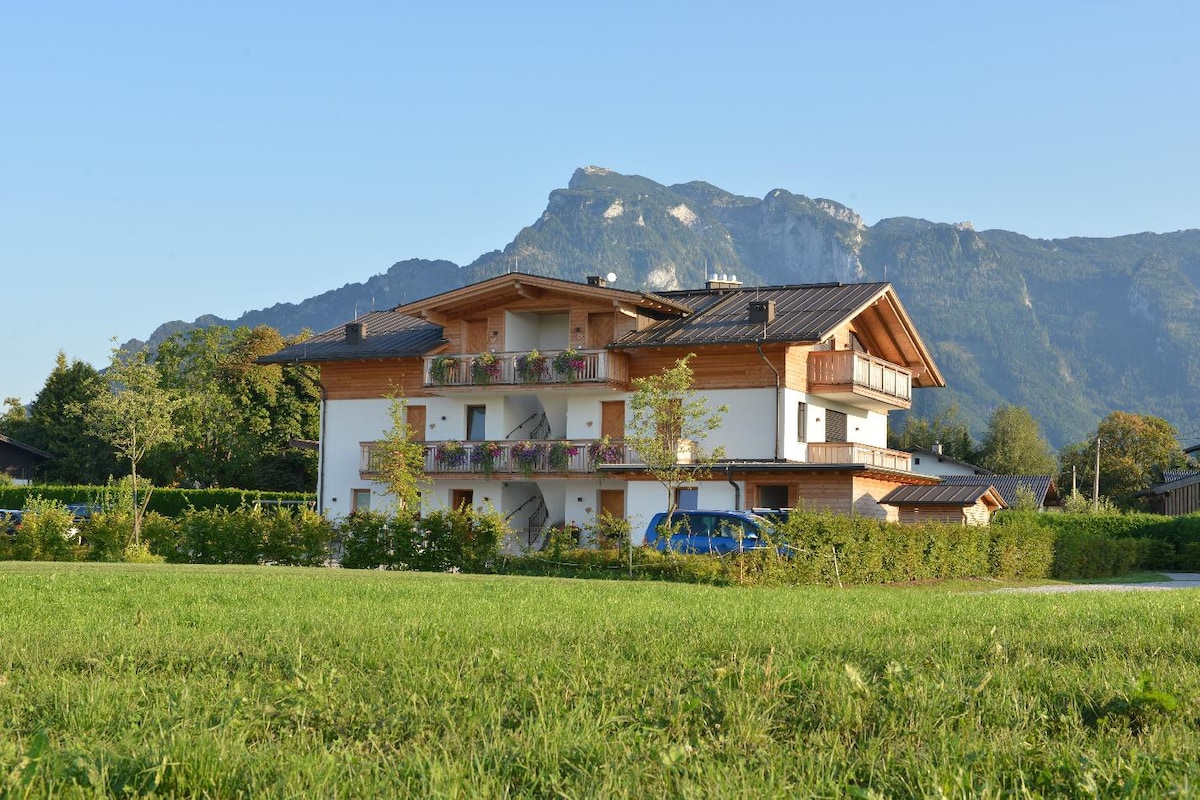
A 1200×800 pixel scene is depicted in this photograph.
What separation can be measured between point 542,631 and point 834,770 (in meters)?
4.52

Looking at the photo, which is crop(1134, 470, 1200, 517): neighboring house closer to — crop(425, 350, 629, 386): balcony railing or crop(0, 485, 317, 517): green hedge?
crop(425, 350, 629, 386): balcony railing

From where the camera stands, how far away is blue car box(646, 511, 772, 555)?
2597 centimetres

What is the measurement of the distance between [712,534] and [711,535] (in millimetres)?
114

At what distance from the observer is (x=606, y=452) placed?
38906 millimetres

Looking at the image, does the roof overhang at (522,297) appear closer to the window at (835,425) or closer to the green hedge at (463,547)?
the window at (835,425)

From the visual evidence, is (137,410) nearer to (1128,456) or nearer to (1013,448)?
(1013,448)

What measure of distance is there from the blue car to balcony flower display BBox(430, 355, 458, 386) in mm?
13952

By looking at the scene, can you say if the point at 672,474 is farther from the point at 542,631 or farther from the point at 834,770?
the point at 834,770

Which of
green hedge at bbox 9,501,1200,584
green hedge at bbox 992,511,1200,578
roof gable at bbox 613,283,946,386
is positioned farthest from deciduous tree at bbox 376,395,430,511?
green hedge at bbox 992,511,1200,578

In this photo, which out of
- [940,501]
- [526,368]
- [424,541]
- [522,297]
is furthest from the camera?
[522,297]

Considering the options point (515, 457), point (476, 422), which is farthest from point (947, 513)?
point (476, 422)

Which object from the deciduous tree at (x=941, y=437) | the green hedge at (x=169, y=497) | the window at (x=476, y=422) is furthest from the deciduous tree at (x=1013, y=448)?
the window at (x=476, y=422)

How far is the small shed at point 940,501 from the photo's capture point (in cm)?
3984

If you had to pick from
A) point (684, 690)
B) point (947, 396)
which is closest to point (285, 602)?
point (684, 690)
